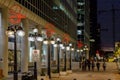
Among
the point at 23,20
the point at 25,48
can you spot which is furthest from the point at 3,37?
the point at 25,48

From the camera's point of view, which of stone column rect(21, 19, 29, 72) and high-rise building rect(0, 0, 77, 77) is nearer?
high-rise building rect(0, 0, 77, 77)

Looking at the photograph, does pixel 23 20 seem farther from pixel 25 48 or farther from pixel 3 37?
pixel 3 37

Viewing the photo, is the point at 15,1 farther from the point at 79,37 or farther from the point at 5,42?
the point at 79,37

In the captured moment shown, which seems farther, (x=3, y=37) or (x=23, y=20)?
(x=23, y=20)

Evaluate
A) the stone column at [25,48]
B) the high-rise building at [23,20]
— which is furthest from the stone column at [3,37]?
the stone column at [25,48]

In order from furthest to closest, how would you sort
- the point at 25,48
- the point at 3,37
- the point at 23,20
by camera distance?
the point at 25,48 → the point at 23,20 → the point at 3,37

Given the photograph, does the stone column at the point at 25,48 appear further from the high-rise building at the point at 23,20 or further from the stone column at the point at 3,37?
the stone column at the point at 3,37

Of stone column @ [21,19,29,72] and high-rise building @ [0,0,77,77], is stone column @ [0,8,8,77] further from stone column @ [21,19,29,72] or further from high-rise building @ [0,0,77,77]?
stone column @ [21,19,29,72]

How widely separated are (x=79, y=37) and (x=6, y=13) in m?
126

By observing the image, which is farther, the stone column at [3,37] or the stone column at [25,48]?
the stone column at [25,48]

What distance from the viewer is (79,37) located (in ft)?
551

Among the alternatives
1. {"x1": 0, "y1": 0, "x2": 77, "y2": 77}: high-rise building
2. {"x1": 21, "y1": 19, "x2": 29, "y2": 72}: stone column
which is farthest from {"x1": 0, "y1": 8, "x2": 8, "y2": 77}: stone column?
{"x1": 21, "y1": 19, "x2": 29, "y2": 72}: stone column

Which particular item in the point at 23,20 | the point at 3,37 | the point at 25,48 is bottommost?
the point at 25,48

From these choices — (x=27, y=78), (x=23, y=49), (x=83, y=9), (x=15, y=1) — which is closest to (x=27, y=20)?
(x=23, y=49)
